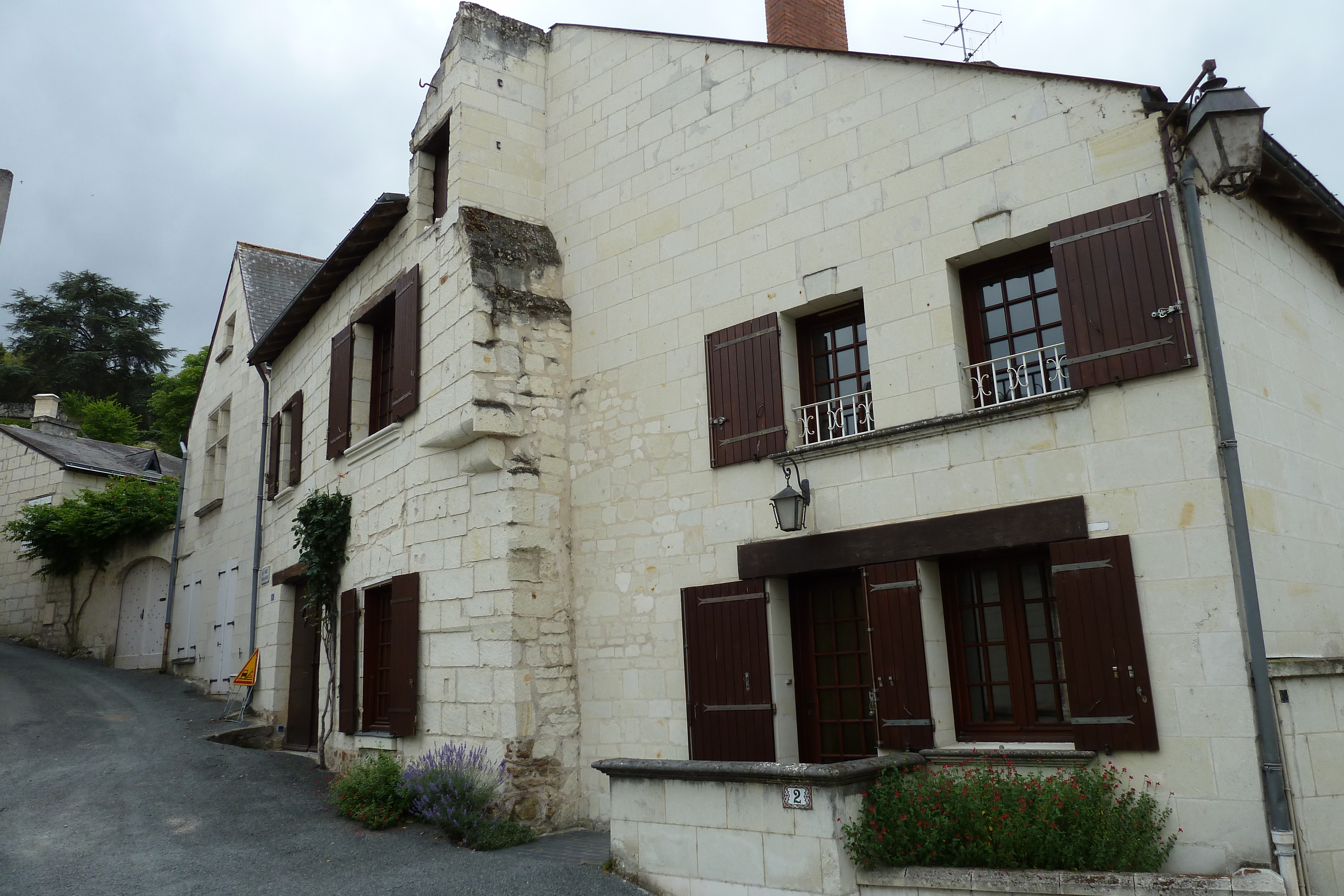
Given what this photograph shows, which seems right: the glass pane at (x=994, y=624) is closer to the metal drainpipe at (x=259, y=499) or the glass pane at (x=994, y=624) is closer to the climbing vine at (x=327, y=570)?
the climbing vine at (x=327, y=570)

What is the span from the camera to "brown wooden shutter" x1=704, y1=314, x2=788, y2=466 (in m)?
6.83

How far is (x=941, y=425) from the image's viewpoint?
5965 millimetres

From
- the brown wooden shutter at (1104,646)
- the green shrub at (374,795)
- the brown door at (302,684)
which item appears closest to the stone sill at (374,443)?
the brown door at (302,684)

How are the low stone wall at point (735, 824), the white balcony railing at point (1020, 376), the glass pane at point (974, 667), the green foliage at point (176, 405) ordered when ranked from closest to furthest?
1. the low stone wall at point (735, 824)
2. the white balcony railing at point (1020, 376)
3. the glass pane at point (974, 667)
4. the green foliage at point (176, 405)

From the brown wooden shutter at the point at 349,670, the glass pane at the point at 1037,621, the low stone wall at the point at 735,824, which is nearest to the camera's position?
the low stone wall at the point at 735,824

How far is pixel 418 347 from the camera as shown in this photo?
8.84 metres

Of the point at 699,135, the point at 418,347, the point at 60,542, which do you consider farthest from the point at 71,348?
the point at 699,135

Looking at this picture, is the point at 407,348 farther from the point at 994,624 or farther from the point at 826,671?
the point at 994,624

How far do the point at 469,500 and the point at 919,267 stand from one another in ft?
13.3

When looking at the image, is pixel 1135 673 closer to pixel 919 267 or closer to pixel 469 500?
pixel 919 267

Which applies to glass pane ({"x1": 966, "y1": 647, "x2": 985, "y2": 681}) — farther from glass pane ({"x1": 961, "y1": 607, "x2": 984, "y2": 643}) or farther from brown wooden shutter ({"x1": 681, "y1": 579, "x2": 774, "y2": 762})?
brown wooden shutter ({"x1": 681, "y1": 579, "x2": 774, "y2": 762})

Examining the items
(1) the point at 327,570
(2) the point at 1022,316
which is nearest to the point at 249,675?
(1) the point at 327,570

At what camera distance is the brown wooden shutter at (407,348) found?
878cm

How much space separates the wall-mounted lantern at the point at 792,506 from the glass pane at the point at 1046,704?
1.77 meters
